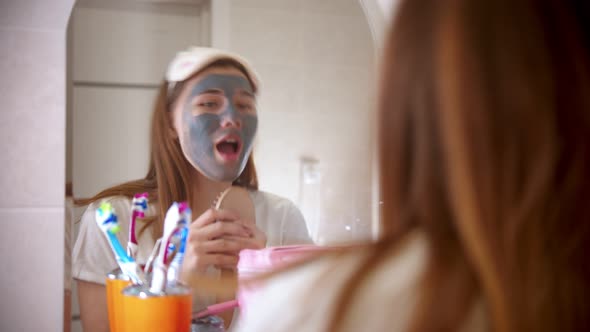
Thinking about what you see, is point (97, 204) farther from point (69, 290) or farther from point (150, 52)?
point (150, 52)

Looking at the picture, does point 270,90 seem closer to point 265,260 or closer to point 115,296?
point 265,260

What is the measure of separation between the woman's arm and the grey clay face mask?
0.25 meters

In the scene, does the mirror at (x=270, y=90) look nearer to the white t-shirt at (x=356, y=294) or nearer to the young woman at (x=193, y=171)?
the young woman at (x=193, y=171)

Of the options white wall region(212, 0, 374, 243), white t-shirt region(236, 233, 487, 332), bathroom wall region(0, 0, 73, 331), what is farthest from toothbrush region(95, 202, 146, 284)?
white t-shirt region(236, 233, 487, 332)

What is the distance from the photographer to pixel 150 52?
0.94 m

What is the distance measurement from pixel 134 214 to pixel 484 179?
62 cm

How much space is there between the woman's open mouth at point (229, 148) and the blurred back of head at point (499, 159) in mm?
570

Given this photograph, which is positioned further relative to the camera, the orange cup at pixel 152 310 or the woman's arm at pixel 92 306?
the woman's arm at pixel 92 306

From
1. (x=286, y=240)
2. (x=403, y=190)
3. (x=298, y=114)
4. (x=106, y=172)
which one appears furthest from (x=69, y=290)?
(x=403, y=190)

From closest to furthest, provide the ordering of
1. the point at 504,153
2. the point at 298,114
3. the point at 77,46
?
the point at 504,153
the point at 77,46
the point at 298,114

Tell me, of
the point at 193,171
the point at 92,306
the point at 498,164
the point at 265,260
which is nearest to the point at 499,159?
the point at 498,164

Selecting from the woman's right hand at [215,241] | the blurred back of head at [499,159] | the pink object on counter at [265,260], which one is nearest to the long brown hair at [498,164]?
the blurred back of head at [499,159]

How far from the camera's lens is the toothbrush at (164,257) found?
81 centimetres

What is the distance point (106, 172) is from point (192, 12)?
289 mm
